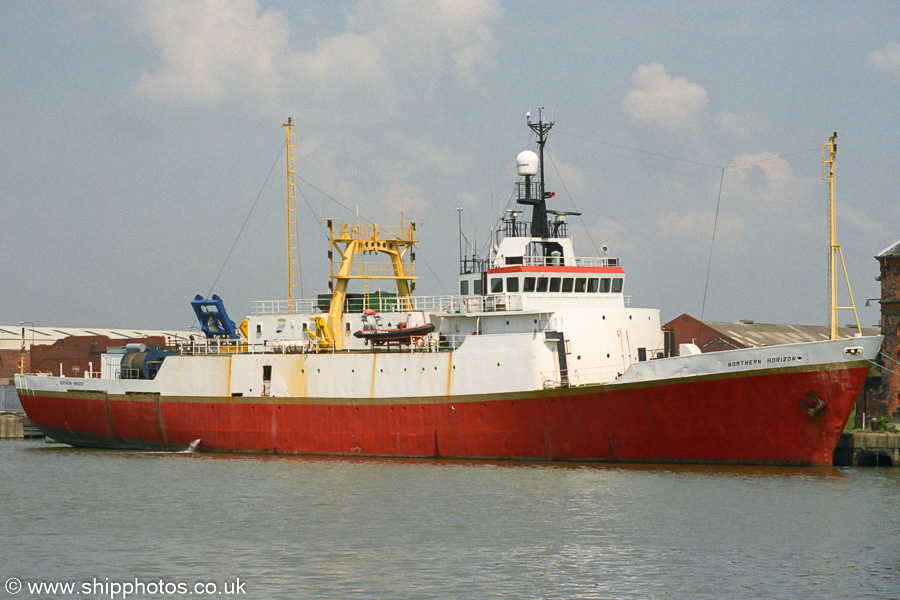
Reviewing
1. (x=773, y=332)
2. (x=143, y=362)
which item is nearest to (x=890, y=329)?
(x=773, y=332)

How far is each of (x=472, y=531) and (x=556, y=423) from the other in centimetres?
1013

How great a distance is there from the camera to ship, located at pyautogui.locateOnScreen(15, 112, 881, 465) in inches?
1191

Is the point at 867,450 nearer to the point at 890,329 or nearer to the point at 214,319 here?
the point at 890,329

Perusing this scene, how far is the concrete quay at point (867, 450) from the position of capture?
33.5 metres

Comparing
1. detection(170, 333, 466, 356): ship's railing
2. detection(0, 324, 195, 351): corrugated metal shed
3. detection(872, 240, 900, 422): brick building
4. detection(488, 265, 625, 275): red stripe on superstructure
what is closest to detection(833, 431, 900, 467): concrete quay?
detection(872, 240, 900, 422): brick building

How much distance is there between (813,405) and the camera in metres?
29.5

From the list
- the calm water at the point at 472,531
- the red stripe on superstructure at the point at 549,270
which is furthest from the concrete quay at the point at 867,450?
the red stripe on superstructure at the point at 549,270

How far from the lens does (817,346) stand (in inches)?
1162

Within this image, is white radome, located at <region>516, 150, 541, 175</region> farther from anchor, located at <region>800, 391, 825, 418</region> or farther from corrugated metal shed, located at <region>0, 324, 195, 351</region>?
corrugated metal shed, located at <region>0, 324, 195, 351</region>

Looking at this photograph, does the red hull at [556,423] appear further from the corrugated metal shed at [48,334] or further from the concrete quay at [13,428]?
the corrugated metal shed at [48,334]

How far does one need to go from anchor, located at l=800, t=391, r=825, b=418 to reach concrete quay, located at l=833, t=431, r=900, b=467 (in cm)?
478

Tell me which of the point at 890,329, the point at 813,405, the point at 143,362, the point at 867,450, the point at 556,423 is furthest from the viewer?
the point at 143,362

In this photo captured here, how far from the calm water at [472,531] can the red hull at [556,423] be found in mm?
944

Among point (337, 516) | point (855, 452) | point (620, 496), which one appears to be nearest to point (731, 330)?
point (855, 452)
